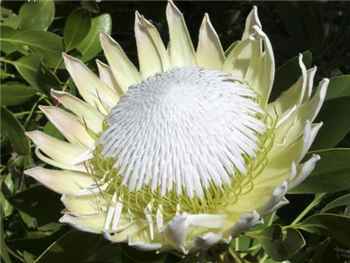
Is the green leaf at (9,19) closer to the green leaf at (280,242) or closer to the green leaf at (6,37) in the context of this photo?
the green leaf at (6,37)

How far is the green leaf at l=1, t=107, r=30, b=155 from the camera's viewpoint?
83.9 inches

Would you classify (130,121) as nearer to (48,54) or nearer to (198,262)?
(198,262)

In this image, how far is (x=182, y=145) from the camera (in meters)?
1.63

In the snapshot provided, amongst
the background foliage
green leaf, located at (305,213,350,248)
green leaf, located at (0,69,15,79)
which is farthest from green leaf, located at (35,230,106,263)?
green leaf, located at (0,69,15,79)

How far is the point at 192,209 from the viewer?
1684mm

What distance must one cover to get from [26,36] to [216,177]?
877 mm

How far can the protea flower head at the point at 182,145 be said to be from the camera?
1.62 metres

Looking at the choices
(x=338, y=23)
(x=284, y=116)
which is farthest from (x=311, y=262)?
(x=338, y=23)

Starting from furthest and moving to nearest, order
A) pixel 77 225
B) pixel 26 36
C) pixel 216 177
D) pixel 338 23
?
pixel 338 23
pixel 26 36
pixel 216 177
pixel 77 225

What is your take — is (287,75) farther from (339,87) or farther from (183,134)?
(183,134)

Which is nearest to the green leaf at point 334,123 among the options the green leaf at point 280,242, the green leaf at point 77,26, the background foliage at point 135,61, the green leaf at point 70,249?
the background foliage at point 135,61

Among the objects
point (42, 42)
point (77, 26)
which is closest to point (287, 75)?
point (77, 26)

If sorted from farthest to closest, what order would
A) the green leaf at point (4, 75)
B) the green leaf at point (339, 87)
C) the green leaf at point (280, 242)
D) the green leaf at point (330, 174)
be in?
1. the green leaf at point (4, 75)
2. the green leaf at point (339, 87)
3. the green leaf at point (330, 174)
4. the green leaf at point (280, 242)

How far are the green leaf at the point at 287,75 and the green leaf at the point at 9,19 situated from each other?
88 centimetres
